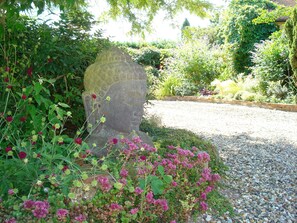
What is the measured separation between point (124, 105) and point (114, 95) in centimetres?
15

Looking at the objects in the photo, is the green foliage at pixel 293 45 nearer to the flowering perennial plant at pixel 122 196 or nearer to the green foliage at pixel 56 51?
the green foliage at pixel 56 51

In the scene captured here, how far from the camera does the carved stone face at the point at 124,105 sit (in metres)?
3.91

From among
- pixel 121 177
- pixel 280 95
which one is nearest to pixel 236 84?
pixel 280 95

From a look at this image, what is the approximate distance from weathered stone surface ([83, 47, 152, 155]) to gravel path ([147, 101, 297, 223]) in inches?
49.7

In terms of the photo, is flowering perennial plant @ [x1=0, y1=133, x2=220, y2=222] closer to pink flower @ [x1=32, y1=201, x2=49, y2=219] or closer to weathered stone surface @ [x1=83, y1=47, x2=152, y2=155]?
pink flower @ [x1=32, y1=201, x2=49, y2=219]

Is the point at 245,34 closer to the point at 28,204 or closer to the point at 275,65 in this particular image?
the point at 275,65

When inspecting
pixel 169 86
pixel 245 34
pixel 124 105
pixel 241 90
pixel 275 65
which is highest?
pixel 245 34

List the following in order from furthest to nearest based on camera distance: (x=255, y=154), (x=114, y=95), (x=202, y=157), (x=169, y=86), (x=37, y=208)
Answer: (x=169, y=86), (x=255, y=154), (x=114, y=95), (x=202, y=157), (x=37, y=208)

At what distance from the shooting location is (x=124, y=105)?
155 inches

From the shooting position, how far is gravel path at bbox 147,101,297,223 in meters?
3.83

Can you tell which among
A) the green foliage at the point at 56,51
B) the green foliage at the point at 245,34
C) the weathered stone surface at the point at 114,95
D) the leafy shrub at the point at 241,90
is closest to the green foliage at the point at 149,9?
the green foliage at the point at 56,51

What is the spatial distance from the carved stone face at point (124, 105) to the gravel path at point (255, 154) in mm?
1244

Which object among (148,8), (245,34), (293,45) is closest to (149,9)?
(148,8)

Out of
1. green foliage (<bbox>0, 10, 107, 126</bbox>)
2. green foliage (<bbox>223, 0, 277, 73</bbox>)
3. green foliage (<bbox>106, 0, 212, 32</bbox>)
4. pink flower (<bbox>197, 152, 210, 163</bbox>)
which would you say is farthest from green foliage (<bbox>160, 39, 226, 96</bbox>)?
pink flower (<bbox>197, 152, 210, 163</bbox>)
